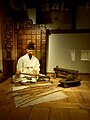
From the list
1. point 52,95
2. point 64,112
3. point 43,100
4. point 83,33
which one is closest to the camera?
point 64,112

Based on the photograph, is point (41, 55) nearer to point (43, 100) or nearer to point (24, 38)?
point (24, 38)

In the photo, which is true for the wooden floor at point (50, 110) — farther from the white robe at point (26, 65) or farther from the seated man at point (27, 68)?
the white robe at point (26, 65)

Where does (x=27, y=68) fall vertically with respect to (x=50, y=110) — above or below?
above

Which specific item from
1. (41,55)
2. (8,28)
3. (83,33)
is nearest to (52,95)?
(41,55)

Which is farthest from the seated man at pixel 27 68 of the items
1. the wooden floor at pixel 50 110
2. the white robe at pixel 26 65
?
the wooden floor at pixel 50 110

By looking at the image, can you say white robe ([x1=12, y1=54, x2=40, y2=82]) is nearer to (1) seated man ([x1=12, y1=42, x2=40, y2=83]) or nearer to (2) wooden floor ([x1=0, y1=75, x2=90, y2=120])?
(1) seated man ([x1=12, y1=42, x2=40, y2=83])

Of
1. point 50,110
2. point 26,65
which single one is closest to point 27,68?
point 26,65

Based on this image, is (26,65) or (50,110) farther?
(26,65)

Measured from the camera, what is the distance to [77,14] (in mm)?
5684

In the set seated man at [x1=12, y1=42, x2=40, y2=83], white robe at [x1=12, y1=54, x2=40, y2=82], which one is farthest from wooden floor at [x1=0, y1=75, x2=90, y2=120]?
white robe at [x1=12, y1=54, x2=40, y2=82]

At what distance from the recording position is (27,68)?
443 centimetres

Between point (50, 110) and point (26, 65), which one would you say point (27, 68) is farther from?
point (50, 110)

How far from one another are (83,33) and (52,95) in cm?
343

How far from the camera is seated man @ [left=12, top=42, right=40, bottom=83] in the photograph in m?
4.20
